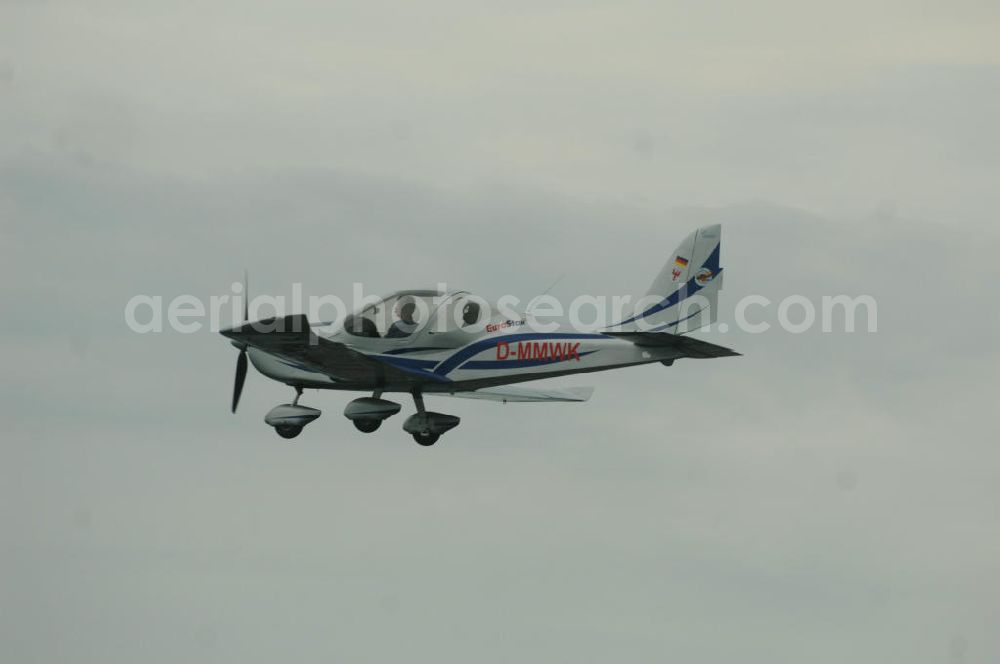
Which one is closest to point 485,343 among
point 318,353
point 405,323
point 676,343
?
point 405,323

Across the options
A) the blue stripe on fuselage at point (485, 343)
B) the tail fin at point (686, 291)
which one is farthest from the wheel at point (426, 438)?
the tail fin at point (686, 291)

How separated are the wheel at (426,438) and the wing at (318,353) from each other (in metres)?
1.21

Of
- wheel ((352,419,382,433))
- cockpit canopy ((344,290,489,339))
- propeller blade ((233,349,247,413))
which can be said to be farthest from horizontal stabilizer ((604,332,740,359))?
propeller blade ((233,349,247,413))

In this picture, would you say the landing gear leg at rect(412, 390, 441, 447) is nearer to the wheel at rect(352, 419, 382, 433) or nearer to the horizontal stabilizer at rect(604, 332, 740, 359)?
the wheel at rect(352, 419, 382, 433)

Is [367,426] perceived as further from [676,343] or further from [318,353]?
[676,343]

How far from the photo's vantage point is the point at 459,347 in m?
42.4

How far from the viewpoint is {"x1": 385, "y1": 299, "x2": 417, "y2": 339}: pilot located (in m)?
42.5

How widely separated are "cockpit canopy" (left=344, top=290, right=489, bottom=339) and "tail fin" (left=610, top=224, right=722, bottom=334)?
3.39 m

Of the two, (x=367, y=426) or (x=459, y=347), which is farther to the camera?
(x=367, y=426)

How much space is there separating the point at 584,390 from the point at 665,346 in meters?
4.85

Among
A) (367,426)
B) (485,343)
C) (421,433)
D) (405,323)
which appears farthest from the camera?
(367,426)

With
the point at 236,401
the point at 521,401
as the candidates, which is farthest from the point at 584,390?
the point at 236,401

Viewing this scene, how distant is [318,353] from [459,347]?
10.6 ft

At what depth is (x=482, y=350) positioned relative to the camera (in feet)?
139
